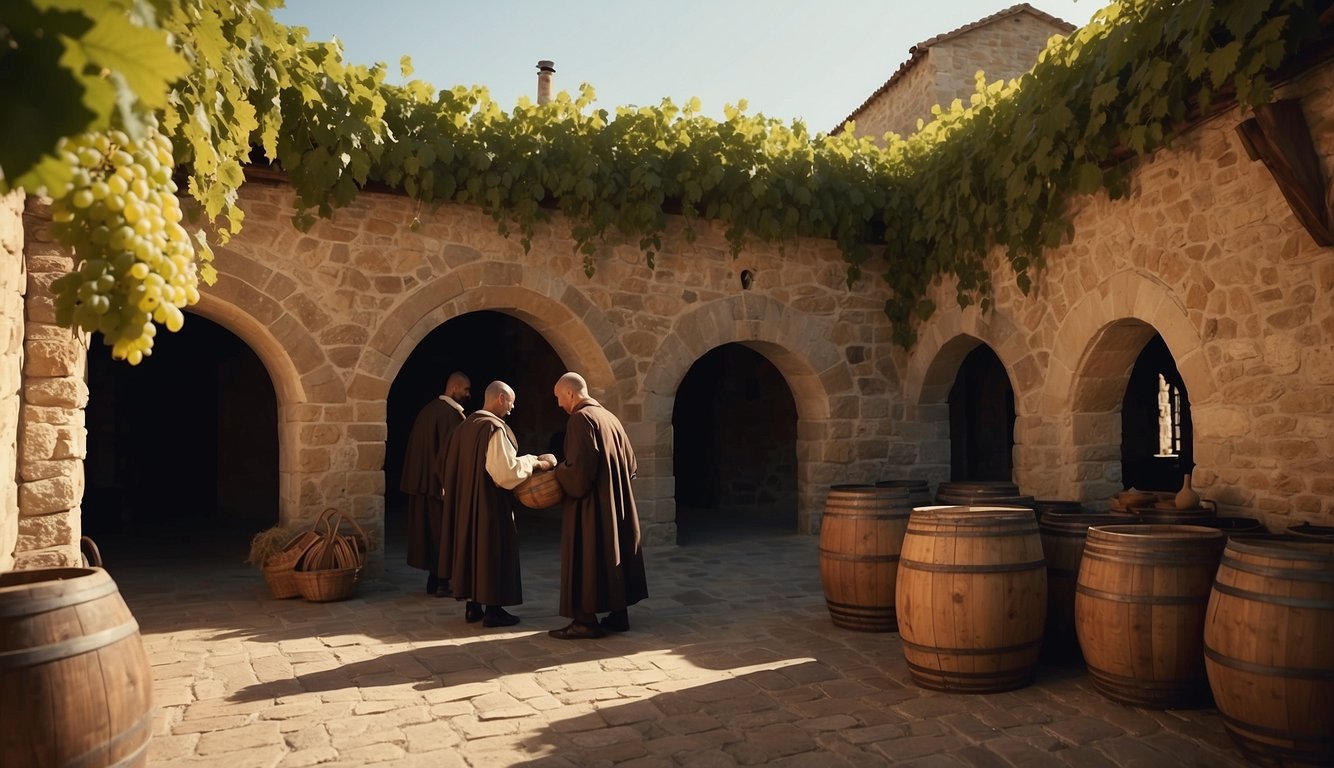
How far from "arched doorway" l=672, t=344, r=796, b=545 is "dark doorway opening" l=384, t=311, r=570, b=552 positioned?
2102 mm

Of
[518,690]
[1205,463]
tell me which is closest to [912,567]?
[518,690]

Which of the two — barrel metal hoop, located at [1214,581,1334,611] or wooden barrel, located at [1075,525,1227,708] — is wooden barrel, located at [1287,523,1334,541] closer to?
wooden barrel, located at [1075,525,1227,708]

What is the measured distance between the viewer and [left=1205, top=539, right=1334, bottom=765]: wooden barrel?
296 cm

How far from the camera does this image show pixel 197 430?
11211 mm

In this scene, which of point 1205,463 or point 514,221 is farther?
point 514,221

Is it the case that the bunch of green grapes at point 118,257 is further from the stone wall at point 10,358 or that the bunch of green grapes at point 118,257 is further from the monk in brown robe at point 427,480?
the monk in brown robe at point 427,480

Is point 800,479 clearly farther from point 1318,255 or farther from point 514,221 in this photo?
point 1318,255

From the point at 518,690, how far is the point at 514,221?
4464mm

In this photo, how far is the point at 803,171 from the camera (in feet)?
27.0

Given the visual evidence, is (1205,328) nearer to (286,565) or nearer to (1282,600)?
(1282,600)

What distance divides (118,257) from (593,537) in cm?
353

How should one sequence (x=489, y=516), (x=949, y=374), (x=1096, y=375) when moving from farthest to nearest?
1. (x=949, y=374)
2. (x=1096, y=375)
3. (x=489, y=516)

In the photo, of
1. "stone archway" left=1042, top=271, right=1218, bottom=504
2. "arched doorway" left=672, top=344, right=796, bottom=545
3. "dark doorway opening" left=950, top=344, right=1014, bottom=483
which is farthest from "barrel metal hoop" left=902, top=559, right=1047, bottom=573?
"dark doorway opening" left=950, top=344, right=1014, bottom=483

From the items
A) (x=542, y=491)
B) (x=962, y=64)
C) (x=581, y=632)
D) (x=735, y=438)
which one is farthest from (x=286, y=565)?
(x=962, y=64)
